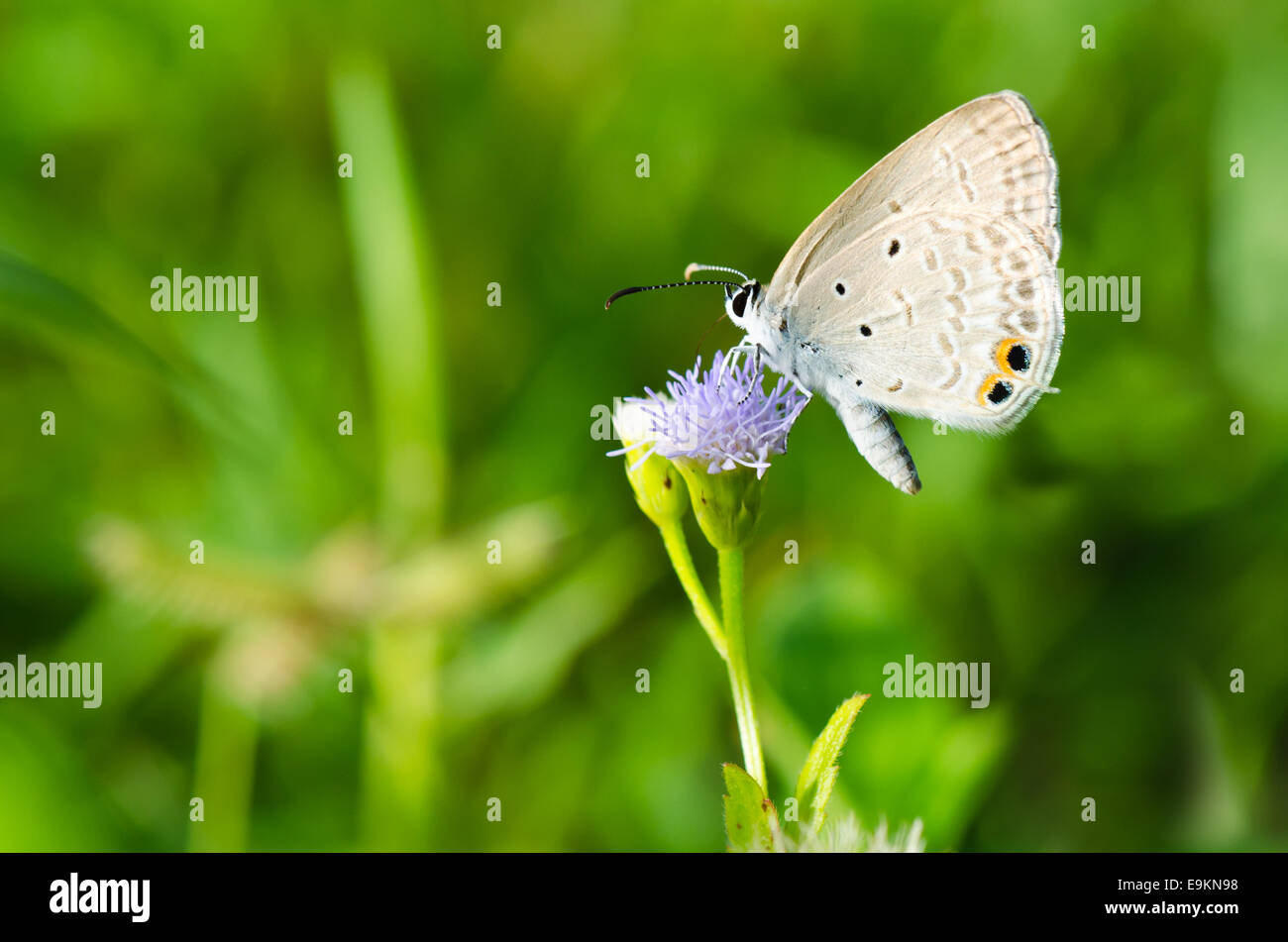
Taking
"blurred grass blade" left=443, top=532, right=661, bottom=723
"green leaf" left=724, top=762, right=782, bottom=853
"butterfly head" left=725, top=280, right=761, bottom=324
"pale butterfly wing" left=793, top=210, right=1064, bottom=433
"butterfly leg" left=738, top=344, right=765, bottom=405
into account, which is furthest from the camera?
"blurred grass blade" left=443, top=532, right=661, bottom=723

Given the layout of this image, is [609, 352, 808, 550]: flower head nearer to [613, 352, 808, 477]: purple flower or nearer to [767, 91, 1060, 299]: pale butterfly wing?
[613, 352, 808, 477]: purple flower

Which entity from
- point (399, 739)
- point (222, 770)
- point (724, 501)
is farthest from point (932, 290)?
point (222, 770)

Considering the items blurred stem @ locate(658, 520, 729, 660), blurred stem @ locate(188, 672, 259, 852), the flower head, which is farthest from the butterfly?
blurred stem @ locate(188, 672, 259, 852)

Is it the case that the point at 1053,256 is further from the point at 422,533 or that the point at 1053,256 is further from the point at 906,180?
the point at 422,533

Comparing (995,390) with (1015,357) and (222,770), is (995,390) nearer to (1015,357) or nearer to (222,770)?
(1015,357)
